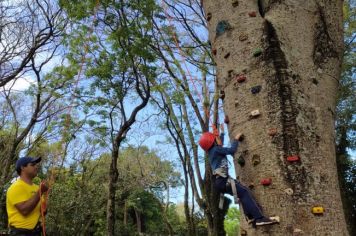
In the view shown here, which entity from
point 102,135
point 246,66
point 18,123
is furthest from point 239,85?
point 18,123

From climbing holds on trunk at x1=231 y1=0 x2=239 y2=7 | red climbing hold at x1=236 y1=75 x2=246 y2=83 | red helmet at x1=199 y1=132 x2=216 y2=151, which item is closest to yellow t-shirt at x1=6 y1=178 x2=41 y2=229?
red helmet at x1=199 y1=132 x2=216 y2=151

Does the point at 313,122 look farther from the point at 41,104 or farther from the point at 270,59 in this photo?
the point at 41,104

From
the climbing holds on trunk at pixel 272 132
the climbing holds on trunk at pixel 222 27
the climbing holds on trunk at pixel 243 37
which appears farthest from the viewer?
the climbing holds on trunk at pixel 222 27

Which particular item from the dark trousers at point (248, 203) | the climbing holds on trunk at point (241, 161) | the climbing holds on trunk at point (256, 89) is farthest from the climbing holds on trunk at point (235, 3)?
the dark trousers at point (248, 203)

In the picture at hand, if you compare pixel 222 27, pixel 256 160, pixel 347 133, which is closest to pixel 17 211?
pixel 256 160

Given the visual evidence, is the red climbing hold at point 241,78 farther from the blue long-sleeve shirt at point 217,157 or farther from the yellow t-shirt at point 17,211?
the yellow t-shirt at point 17,211

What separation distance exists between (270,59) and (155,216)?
101 ft

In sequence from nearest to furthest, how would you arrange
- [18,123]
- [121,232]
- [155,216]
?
1. [18,123]
2. [121,232]
3. [155,216]

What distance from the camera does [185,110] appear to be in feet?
52.4

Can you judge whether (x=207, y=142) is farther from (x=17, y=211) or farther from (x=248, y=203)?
(x=17, y=211)

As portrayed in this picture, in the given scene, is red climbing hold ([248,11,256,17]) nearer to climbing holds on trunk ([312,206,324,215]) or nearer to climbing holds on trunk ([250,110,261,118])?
climbing holds on trunk ([250,110,261,118])

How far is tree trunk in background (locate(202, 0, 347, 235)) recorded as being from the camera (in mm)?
2660

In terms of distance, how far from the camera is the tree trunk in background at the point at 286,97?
266cm

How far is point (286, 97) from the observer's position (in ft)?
9.49
